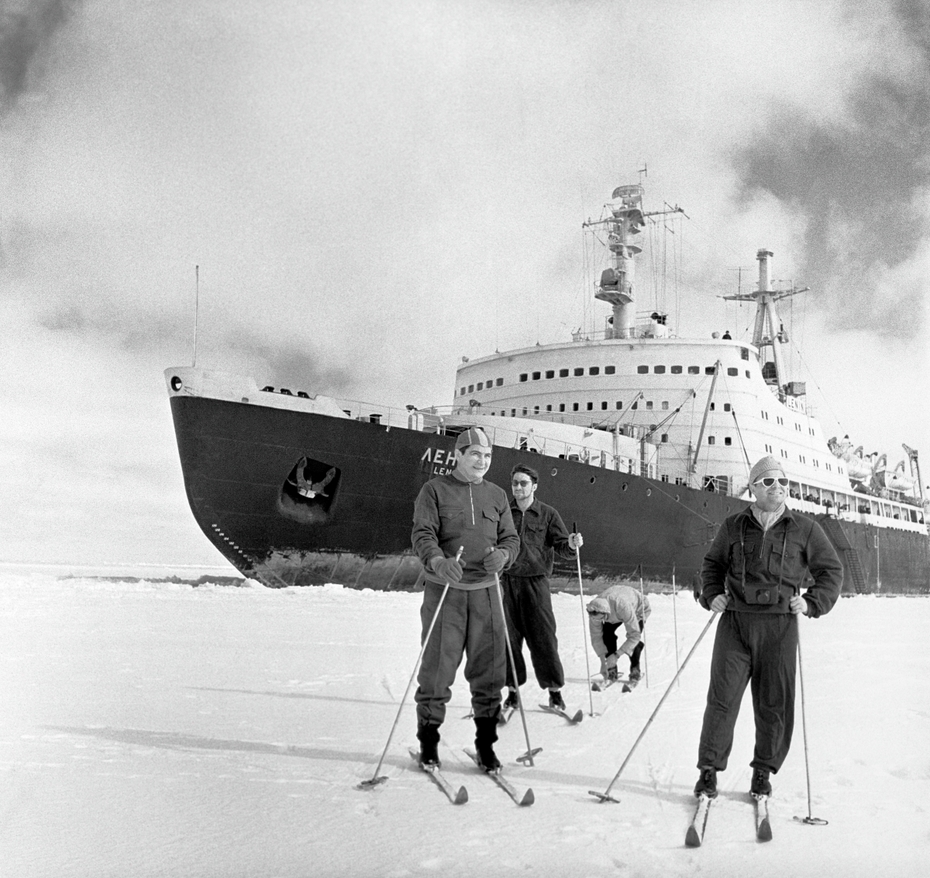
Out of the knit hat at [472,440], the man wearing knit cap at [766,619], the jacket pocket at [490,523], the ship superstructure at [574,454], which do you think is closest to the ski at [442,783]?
the man wearing knit cap at [766,619]

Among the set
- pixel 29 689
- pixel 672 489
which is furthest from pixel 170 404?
pixel 672 489

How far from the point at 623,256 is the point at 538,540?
64.2 feet

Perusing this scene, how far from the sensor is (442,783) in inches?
122

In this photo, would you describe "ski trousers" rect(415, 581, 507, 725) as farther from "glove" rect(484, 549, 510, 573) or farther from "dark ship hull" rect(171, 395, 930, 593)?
"dark ship hull" rect(171, 395, 930, 593)

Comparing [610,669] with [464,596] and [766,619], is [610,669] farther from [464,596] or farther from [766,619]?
[766,619]

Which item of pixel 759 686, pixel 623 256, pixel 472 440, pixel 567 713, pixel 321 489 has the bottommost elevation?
pixel 567 713

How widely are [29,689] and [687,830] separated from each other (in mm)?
4040

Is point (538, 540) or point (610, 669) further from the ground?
point (538, 540)

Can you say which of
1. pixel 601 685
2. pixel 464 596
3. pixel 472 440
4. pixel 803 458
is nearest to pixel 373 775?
pixel 464 596

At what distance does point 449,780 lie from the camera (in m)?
3.25

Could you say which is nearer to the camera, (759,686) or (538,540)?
(759,686)

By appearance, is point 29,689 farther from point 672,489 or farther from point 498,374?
point 498,374

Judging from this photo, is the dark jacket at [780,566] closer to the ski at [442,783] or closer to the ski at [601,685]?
the ski at [442,783]

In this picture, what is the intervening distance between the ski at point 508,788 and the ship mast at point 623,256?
19722 mm
